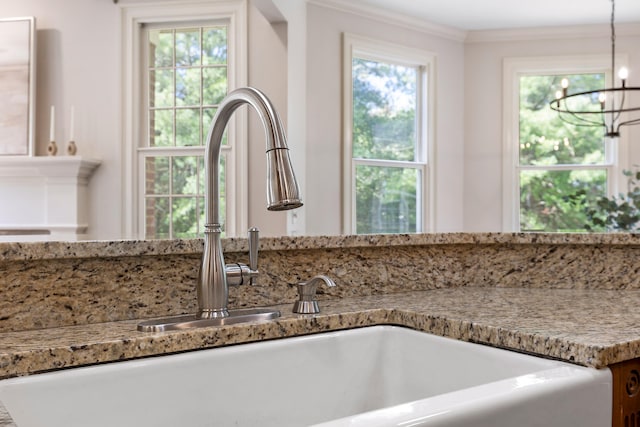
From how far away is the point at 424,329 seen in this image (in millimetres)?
1181

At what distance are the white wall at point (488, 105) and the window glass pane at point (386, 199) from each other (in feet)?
1.88

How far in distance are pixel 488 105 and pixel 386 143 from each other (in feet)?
3.53

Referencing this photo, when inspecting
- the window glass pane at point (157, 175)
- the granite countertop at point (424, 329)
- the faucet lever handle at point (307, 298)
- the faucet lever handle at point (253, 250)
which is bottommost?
the granite countertop at point (424, 329)

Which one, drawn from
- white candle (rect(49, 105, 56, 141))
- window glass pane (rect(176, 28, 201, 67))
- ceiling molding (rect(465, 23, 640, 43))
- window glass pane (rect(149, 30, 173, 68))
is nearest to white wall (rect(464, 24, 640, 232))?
ceiling molding (rect(465, 23, 640, 43))

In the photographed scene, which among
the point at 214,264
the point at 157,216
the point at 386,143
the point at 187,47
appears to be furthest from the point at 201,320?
the point at 386,143

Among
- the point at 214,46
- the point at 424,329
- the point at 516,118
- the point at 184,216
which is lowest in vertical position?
the point at 424,329

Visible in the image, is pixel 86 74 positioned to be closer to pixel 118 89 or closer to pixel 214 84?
pixel 118 89

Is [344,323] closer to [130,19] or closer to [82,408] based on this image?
[82,408]

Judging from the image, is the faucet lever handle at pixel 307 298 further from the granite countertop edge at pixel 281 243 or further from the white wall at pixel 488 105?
the white wall at pixel 488 105

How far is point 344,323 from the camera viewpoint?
3.88ft

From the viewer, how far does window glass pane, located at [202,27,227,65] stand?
4305 mm

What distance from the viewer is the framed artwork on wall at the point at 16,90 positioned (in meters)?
4.14

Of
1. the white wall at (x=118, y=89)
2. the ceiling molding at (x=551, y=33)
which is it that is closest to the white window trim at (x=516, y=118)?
the ceiling molding at (x=551, y=33)

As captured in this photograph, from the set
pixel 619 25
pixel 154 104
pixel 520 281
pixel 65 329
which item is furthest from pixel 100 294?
pixel 619 25
